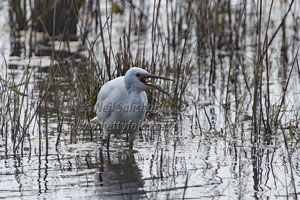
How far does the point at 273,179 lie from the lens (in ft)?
13.3

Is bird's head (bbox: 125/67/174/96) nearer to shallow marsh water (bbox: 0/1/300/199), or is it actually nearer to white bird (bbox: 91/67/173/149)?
white bird (bbox: 91/67/173/149)

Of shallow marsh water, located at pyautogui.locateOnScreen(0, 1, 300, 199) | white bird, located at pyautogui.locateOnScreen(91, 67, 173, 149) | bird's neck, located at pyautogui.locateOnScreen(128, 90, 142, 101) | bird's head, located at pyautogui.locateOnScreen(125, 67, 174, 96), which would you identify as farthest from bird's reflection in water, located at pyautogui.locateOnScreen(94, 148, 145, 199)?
bird's head, located at pyautogui.locateOnScreen(125, 67, 174, 96)

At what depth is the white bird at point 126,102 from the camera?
4.60 m

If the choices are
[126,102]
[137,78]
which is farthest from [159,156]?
[137,78]

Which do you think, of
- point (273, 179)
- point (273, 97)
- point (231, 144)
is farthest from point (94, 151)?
point (273, 97)

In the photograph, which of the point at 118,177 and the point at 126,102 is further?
the point at 126,102

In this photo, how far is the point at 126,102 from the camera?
466 cm

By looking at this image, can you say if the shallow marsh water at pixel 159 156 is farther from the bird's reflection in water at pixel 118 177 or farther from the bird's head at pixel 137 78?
the bird's head at pixel 137 78

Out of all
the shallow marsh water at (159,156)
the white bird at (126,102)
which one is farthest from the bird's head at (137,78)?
the shallow marsh water at (159,156)

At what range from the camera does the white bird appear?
15.1ft

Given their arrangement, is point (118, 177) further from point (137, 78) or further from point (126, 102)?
point (137, 78)

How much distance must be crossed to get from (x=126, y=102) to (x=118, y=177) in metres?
0.68

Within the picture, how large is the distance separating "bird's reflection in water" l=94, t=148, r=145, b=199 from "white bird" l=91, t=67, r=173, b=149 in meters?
0.22

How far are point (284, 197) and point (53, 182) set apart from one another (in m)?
1.61
